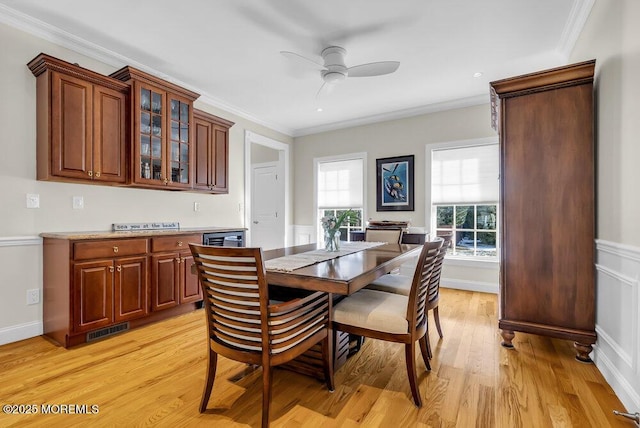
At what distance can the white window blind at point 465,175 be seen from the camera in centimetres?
415

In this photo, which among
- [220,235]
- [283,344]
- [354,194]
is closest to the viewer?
[283,344]

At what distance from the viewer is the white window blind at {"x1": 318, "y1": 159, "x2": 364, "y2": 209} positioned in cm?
527

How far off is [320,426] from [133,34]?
134 inches

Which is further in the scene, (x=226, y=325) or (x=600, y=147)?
(x=600, y=147)

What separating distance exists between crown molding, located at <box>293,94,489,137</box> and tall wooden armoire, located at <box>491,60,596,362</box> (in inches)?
79.0

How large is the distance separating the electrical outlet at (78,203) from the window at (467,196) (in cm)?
428

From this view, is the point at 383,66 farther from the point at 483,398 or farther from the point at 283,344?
the point at 483,398

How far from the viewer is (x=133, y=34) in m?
2.76

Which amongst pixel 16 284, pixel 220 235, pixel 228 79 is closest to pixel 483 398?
pixel 220 235

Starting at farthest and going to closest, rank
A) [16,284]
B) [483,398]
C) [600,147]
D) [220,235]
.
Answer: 1. [220,235]
2. [16,284]
3. [600,147]
4. [483,398]

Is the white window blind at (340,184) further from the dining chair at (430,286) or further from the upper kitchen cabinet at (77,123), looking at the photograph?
the upper kitchen cabinet at (77,123)

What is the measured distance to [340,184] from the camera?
17.9 ft

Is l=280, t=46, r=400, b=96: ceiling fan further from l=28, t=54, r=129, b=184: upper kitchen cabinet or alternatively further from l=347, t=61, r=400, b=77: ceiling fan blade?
l=28, t=54, r=129, b=184: upper kitchen cabinet

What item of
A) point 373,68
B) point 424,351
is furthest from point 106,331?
point 373,68
